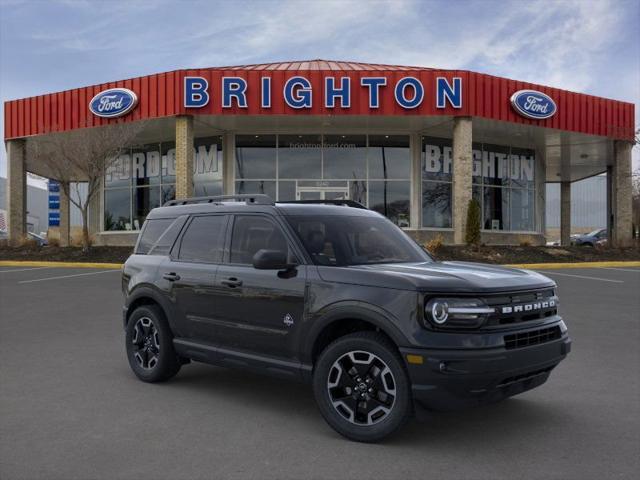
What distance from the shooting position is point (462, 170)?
2227cm

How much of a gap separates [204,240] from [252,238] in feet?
2.22

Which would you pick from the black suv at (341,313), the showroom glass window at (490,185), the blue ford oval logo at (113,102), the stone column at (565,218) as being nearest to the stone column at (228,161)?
the blue ford oval logo at (113,102)

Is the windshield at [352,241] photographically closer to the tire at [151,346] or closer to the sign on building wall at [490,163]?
the tire at [151,346]

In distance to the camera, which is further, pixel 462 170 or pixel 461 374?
pixel 462 170

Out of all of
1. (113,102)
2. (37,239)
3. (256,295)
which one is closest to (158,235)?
(256,295)

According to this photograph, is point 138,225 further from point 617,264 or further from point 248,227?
point 248,227

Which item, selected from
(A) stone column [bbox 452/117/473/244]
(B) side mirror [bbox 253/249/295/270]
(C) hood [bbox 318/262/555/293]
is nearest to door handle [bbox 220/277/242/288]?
(B) side mirror [bbox 253/249/295/270]

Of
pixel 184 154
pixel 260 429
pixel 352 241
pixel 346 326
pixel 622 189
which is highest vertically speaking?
pixel 184 154

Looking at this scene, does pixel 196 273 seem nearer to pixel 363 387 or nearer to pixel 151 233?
pixel 151 233

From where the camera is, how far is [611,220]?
3097cm

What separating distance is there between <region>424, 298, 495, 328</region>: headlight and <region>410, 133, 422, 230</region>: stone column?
21.7 meters

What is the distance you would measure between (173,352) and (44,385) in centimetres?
127

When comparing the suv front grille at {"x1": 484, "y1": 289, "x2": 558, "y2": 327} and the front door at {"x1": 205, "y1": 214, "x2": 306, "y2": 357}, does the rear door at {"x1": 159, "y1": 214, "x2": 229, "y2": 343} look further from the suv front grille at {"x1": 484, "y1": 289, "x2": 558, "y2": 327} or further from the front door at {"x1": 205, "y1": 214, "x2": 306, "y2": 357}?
the suv front grille at {"x1": 484, "y1": 289, "x2": 558, "y2": 327}

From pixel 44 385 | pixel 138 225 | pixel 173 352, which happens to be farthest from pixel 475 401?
pixel 138 225
